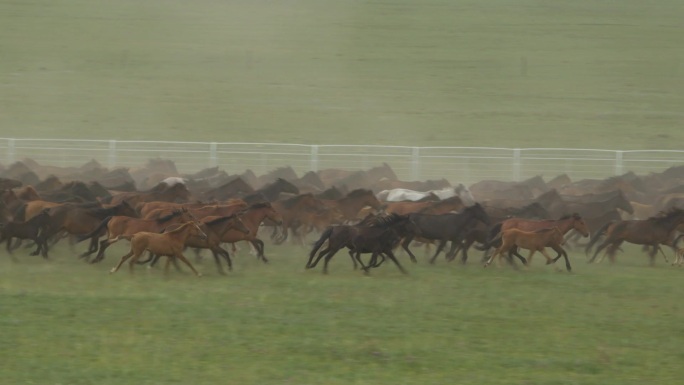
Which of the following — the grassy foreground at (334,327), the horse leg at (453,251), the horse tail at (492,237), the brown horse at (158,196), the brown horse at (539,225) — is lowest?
the grassy foreground at (334,327)

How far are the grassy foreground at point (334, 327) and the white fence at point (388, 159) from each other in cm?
1398

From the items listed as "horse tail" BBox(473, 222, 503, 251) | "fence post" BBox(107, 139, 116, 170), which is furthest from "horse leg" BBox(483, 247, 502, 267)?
"fence post" BBox(107, 139, 116, 170)

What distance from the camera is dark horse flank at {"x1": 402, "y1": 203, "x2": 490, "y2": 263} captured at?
13.1 metres

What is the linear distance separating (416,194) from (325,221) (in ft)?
9.90

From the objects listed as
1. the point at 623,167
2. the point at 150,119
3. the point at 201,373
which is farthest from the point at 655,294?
the point at 150,119

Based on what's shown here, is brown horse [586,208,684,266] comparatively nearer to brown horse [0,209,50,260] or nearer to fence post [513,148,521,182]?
brown horse [0,209,50,260]

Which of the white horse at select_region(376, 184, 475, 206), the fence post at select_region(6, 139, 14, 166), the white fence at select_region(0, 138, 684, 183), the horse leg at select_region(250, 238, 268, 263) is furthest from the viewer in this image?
the fence post at select_region(6, 139, 14, 166)

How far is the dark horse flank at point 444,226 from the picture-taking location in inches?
517

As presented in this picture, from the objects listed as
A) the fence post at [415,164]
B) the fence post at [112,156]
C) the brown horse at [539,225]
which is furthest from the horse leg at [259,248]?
the fence post at [112,156]

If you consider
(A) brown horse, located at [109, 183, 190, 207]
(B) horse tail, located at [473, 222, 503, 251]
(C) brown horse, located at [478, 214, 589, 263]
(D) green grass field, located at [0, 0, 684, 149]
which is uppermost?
(D) green grass field, located at [0, 0, 684, 149]

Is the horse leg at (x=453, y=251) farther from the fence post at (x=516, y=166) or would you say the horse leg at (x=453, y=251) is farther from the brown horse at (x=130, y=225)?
the fence post at (x=516, y=166)

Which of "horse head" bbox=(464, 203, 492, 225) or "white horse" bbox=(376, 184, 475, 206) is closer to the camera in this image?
"horse head" bbox=(464, 203, 492, 225)

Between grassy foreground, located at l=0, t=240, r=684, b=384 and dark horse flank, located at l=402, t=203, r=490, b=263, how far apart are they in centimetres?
101

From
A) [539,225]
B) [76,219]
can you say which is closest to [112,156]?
[76,219]
